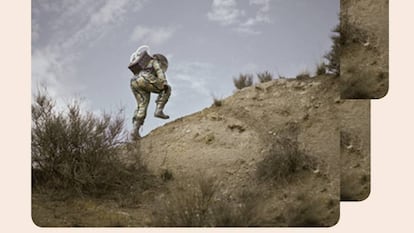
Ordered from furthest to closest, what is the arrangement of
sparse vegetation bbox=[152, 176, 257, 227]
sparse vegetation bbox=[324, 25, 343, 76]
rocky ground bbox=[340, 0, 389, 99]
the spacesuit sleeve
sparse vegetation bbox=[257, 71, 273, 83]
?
1. sparse vegetation bbox=[257, 71, 273, 83]
2. the spacesuit sleeve
3. sparse vegetation bbox=[324, 25, 343, 76]
4. rocky ground bbox=[340, 0, 389, 99]
5. sparse vegetation bbox=[152, 176, 257, 227]

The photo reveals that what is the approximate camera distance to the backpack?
7.50m

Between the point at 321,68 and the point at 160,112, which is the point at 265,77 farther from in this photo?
the point at 160,112

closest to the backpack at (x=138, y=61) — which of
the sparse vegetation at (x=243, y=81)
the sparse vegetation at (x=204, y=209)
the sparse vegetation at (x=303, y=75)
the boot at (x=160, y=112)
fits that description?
the boot at (x=160, y=112)

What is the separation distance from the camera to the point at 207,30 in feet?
23.4

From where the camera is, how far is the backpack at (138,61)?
7.50 metres

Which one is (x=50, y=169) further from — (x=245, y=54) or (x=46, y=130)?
(x=245, y=54)

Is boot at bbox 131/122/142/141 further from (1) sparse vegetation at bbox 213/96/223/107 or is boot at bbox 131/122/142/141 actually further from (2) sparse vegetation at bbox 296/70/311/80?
(2) sparse vegetation at bbox 296/70/311/80

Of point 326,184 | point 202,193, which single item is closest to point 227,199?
point 202,193

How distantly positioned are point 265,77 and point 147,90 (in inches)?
59.3

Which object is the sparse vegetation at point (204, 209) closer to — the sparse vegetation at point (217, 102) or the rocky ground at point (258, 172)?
the rocky ground at point (258, 172)

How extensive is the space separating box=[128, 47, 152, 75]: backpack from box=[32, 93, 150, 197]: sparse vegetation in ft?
2.03

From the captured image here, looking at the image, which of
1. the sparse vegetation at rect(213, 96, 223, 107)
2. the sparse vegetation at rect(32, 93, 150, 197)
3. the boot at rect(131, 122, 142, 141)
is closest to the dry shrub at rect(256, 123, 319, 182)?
the sparse vegetation at rect(213, 96, 223, 107)

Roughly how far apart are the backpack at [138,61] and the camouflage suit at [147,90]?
56 mm

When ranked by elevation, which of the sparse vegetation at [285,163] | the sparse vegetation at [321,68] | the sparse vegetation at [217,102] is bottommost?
the sparse vegetation at [285,163]
